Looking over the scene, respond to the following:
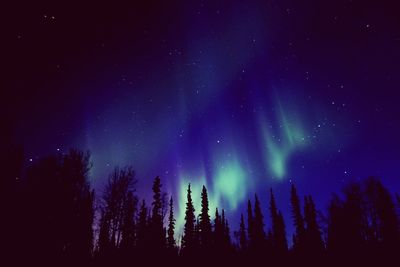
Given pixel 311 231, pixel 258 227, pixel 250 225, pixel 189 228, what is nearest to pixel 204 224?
pixel 189 228

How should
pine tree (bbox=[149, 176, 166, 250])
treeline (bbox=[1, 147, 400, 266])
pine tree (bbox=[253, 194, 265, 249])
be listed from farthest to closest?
pine tree (bbox=[253, 194, 265, 249])
pine tree (bbox=[149, 176, 166, 250])
treeline (bbox=[1, 147, 400, 266])

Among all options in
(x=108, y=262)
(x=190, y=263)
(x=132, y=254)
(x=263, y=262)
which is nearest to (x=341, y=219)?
(x=263, y=262)

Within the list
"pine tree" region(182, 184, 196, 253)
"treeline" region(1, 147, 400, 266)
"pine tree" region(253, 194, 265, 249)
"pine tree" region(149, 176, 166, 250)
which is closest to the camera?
"treeline" region(1, 147, 400, 266)

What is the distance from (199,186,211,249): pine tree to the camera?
2286 inches

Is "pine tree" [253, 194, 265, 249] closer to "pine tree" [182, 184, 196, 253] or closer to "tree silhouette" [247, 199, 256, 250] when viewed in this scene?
"tree silhouette" [247, 199, 256, 250]

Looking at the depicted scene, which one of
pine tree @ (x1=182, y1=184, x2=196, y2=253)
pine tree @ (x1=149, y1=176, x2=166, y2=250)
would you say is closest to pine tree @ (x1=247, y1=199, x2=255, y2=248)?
pine tree @ (x1=182, y1=184, x2=196, y2=253)

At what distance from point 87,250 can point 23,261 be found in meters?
10.5

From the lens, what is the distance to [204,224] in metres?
63.1

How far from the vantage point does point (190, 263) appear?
43781mm

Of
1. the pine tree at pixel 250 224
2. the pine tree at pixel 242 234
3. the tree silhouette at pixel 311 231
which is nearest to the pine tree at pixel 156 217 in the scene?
the tree silhouette at pixel 311 231

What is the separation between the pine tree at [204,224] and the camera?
58062 millimetres

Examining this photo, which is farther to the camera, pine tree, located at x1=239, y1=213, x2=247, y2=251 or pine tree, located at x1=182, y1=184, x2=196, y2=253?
pine tree, located at x1=239, y1=213, x2=247, y2=251

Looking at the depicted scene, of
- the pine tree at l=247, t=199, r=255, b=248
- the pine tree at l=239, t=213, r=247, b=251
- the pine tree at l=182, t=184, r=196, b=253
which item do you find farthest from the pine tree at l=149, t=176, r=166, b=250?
the pine tree at l=239, t=213, r=247, b=251

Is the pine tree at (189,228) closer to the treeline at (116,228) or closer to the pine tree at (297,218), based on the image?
the treeline at (116,228)
